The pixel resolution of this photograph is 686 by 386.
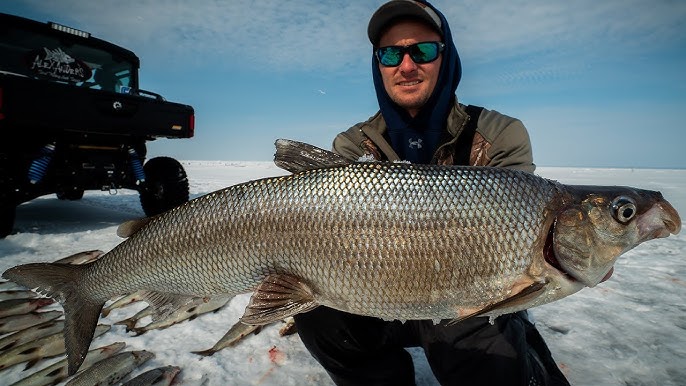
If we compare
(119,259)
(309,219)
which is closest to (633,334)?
(309,219)

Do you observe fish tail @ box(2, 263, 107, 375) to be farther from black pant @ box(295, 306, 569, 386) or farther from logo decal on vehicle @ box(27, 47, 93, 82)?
logo decal on vehicle @ box(27, 47, 93, 82)

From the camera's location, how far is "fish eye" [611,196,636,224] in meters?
1.63

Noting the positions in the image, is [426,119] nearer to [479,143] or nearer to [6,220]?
[479,143]

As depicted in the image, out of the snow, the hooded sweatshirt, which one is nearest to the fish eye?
the snow

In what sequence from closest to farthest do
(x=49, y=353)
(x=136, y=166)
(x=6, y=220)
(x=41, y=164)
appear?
(x=49, y=353), (x=6, y=220), (x=41, y=164), (x=136, y=166)

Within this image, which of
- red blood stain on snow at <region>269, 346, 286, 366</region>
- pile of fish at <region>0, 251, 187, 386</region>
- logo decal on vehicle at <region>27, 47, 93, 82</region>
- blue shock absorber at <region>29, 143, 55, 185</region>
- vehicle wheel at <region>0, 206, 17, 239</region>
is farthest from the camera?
logo decal on vehicle at <region>27, 47, 93, 82</region>

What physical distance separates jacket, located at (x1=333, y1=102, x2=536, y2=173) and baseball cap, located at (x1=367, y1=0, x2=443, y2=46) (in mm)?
648

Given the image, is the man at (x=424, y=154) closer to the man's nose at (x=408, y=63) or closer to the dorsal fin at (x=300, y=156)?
the man's nose at (x=408, y=63)

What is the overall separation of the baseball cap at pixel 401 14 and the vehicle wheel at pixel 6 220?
5.66 meters

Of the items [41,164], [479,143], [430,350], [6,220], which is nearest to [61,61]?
[41,164]

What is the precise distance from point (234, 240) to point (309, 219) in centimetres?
39

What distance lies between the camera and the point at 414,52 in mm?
2781

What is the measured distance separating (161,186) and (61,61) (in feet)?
8.69

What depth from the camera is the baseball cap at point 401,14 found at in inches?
108
